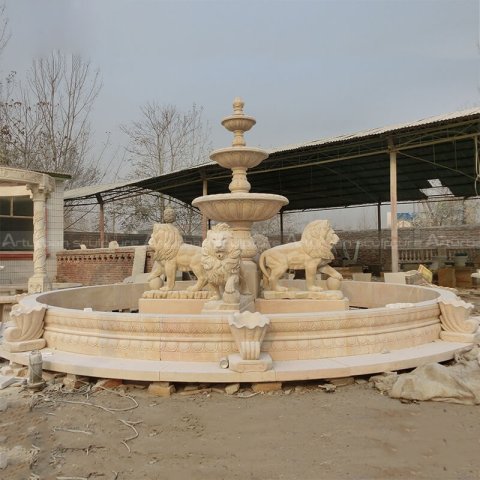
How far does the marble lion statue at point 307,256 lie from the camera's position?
586 cm

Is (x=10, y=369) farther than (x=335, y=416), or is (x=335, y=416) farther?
(x=10, y=369)

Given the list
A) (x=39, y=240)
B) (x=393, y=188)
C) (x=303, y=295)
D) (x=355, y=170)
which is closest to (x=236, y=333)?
(x=303, y=295)

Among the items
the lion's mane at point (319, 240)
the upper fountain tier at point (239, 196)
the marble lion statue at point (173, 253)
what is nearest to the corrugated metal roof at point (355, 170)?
the upper fountain tier at point (239, 196)

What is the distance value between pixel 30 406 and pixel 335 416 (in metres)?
2.41

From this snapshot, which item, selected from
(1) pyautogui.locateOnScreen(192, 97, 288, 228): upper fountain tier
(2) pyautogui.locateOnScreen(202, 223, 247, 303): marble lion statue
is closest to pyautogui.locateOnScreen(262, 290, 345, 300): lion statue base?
(1) pyautogui.locateOnScreen(192, 97, 288, 228): upper fountain tier

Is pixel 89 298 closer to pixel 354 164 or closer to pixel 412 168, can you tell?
pixel 354 164

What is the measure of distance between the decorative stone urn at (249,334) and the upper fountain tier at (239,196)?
2595 mm

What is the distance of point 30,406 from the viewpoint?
3510 mm

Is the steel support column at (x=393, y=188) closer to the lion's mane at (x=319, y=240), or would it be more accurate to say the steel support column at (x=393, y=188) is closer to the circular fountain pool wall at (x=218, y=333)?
the lion's mane at (x=319, y=240)

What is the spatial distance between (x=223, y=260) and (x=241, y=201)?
140 centimetres

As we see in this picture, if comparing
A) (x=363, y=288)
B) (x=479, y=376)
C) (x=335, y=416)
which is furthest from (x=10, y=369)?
(x=363, y=288)

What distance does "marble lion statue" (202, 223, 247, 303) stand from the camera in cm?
482

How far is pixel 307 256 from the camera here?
5941 millimetres

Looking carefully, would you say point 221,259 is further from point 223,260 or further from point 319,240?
point 319,240
